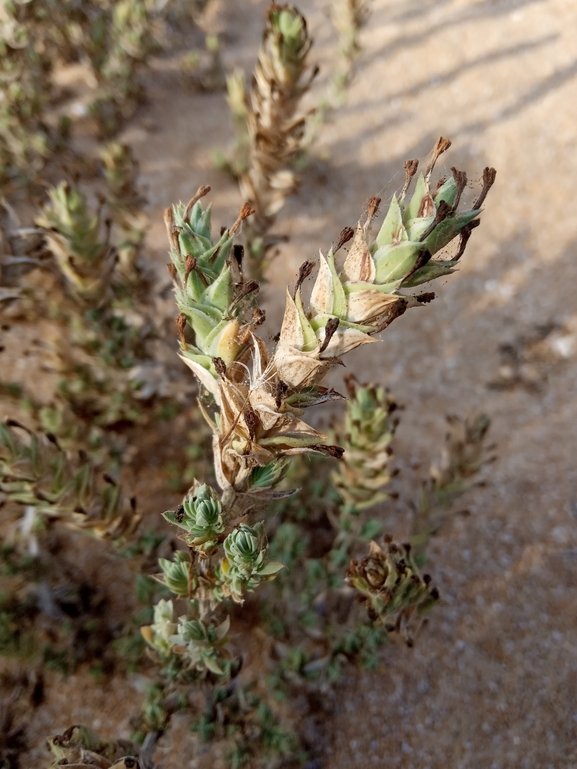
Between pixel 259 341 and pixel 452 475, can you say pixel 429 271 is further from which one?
pixel 452 475

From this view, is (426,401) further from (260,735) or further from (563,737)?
(260,735)

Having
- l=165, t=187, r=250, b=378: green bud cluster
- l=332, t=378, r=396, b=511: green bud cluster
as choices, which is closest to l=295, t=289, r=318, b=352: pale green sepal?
l=165, t=187, r=250, b=378: green bud cluster

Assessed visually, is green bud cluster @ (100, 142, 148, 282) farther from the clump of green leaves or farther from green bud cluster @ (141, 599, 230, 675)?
green bud cluster @ (141, 599, 230, 675)

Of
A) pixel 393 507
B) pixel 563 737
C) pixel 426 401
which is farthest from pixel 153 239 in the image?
pixel 563 737

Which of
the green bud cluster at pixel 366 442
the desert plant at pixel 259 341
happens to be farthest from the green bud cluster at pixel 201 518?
the green bud cluster at pixel 366 442

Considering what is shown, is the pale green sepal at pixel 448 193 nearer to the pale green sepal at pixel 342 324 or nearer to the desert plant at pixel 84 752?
the pale green sepal at pixel 342 324
